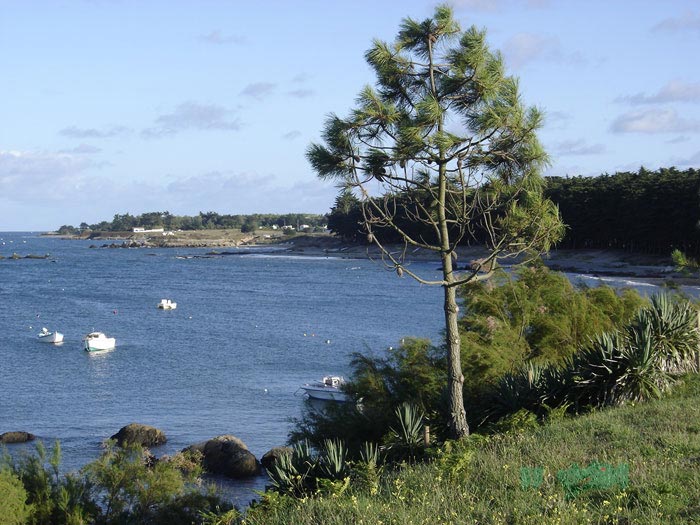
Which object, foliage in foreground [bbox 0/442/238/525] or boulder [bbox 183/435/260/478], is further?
boulder [bbox 183/435/260/478]

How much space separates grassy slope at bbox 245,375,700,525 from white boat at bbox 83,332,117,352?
40.2m

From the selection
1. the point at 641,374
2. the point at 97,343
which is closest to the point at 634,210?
the point at 97,343

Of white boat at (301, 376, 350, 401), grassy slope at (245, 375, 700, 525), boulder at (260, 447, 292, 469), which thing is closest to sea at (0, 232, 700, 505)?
white boat at (301, 376, 350, 401)

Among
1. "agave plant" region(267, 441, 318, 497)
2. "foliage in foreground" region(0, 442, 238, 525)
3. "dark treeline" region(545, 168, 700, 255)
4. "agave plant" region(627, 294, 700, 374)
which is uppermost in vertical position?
"dark treeline" region(545, 168, 700, 255)

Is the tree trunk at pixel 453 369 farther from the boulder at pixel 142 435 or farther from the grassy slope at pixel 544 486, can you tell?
the boulder at pixel 142 435

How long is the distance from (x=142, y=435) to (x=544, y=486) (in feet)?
72.6

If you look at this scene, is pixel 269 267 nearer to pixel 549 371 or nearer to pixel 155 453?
pixel 155 453

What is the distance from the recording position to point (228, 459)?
27.0 meters

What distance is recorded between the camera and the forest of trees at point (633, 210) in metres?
82.2

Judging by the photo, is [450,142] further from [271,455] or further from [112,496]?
[271,455]

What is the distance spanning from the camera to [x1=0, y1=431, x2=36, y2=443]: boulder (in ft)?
97.1

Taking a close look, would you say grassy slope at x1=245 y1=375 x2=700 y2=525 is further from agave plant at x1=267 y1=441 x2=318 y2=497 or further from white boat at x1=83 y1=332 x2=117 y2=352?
white boat at x1=83 y1=332 x2=117 y2=352

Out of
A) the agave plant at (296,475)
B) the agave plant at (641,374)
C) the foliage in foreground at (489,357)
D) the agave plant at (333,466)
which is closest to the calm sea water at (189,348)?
the foliage in foreground at (489,357)

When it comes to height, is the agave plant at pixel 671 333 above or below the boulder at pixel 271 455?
above
